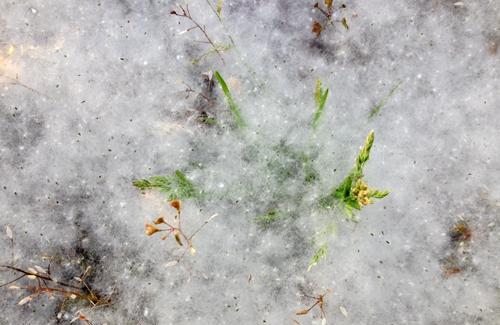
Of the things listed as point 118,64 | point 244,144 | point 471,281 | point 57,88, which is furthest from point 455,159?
point 57,88

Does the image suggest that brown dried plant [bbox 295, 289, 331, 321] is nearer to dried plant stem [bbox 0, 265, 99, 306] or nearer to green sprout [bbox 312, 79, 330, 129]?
green sprout [bbox 312, 79, 330, 129]

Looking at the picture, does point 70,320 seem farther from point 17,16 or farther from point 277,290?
point 17,16

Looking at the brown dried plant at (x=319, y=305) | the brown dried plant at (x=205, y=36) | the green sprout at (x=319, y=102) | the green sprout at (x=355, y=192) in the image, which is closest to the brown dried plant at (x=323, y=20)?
the green sprout at (x=319, y=102)

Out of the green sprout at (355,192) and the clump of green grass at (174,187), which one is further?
the clump of green grass at (174,187)

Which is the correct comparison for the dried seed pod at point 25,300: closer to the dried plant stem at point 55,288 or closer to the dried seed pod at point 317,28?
the dried plant stem at point 55,288

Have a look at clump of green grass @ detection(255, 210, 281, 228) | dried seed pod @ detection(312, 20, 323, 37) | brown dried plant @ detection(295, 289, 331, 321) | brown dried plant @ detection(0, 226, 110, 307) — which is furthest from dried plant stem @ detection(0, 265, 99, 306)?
dried seed pod @ detection(312, 20, 323, 37)

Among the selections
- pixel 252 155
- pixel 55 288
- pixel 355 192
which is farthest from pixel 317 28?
pixel 55 288
